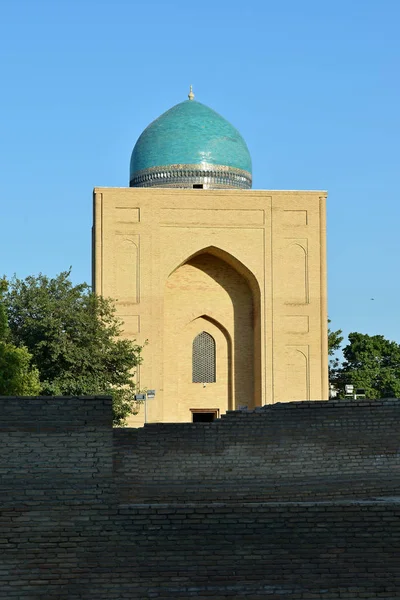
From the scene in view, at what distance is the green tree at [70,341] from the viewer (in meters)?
22.1

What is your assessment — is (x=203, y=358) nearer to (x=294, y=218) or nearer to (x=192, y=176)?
(x=294, y=218)

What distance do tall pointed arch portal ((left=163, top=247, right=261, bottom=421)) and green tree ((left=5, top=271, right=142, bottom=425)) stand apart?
10.1ft

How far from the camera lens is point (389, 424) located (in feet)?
29.9

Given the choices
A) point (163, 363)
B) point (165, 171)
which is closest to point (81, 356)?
point (163, 363)

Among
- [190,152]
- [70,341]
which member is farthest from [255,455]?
[190,152]

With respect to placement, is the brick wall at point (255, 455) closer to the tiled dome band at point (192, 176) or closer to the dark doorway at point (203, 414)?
the dark doorway at point (203, 414)

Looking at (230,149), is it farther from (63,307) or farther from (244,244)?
(63,307)

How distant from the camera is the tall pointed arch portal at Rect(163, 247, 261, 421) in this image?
1041 inches

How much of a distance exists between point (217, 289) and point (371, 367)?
1051 centimetres

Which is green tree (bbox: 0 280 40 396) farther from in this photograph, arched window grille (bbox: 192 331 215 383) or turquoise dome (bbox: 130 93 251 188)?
turquoise dome (bbox: 130 93 251 188)

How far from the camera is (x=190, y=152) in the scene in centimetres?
2833

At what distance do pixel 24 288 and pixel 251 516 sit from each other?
55.3ft

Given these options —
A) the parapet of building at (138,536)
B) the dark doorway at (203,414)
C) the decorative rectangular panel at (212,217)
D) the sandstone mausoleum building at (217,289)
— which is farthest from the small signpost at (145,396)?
the parapet of building at (138,536)

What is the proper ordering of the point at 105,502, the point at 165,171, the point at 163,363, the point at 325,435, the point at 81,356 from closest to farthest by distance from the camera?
the point at 105,502
the point at 325,435
the point at 81,356
the point at 163,363
the point at 165,171
